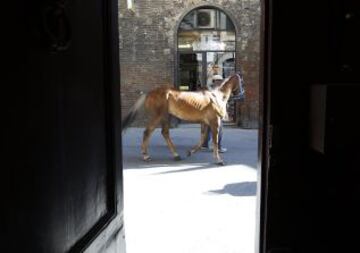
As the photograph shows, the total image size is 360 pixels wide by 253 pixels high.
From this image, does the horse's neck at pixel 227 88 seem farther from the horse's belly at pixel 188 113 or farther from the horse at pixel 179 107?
the horse's belly at pixel 188 113

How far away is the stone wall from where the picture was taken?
14469 millimetres

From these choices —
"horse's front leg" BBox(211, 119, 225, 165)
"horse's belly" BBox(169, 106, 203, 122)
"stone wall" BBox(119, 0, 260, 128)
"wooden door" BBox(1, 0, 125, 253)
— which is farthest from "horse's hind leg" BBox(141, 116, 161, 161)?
"wooden door" BBox(1, 0, 125, 253)

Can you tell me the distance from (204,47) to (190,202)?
9306 mm

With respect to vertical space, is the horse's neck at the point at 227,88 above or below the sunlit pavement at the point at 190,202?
above

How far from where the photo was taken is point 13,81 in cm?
124

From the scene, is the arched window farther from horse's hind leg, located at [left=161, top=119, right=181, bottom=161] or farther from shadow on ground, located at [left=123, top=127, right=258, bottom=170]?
horse's hind leg, located at [left=161, top=119, right=181, bottom=161]

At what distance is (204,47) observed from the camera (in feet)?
49.2

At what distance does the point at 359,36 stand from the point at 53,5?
1186mm

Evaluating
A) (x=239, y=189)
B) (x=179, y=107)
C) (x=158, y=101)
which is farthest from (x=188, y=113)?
(x=239, y=189)

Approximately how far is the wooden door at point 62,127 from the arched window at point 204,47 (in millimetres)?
12646

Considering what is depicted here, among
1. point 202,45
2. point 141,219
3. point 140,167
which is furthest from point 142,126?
point 141,219

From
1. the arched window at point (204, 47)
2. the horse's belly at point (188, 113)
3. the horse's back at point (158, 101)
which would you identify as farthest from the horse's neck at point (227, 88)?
the arched window at point (204, 47)

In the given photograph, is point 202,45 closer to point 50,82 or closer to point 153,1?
point 153,1

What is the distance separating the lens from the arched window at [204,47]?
1473 centimetres
